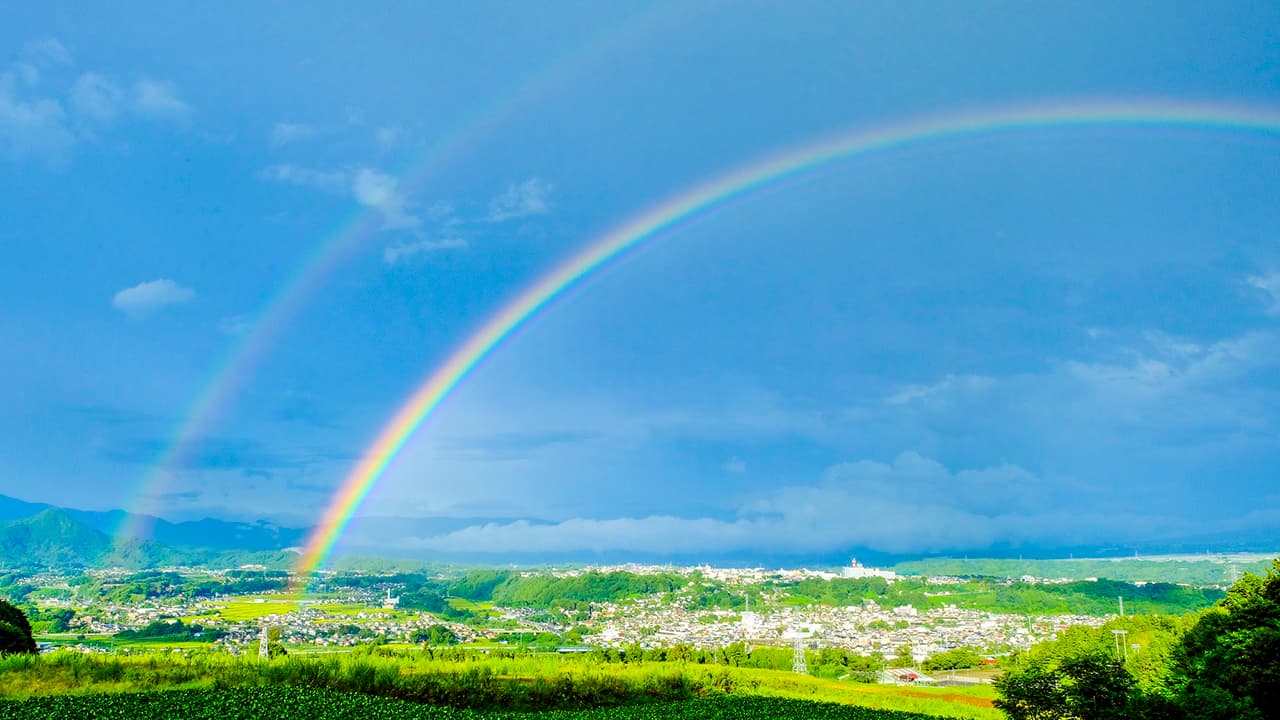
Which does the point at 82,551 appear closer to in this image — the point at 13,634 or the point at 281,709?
the point at 13,634

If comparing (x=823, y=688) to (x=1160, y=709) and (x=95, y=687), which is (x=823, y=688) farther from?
(x=95, y=687)

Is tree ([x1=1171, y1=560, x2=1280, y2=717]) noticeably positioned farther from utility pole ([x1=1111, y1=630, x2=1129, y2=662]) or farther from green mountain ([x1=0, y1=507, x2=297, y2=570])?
green mountain ([x1=0, y1=507, x2=297, y2=570])

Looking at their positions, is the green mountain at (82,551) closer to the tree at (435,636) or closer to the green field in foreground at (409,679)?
the tree at (435,636)

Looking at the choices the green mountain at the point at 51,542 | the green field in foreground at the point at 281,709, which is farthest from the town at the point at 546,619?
the green mountain at the point at 51,542

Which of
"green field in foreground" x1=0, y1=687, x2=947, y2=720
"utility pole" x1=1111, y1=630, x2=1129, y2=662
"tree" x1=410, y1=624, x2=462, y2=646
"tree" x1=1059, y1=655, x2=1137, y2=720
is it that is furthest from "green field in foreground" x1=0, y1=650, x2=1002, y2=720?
"utility pole" x1=1111, y1=630, x2=1129, y2=662

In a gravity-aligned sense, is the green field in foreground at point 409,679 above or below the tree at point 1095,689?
above

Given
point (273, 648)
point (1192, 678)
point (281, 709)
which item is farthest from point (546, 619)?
point (281, 709)
